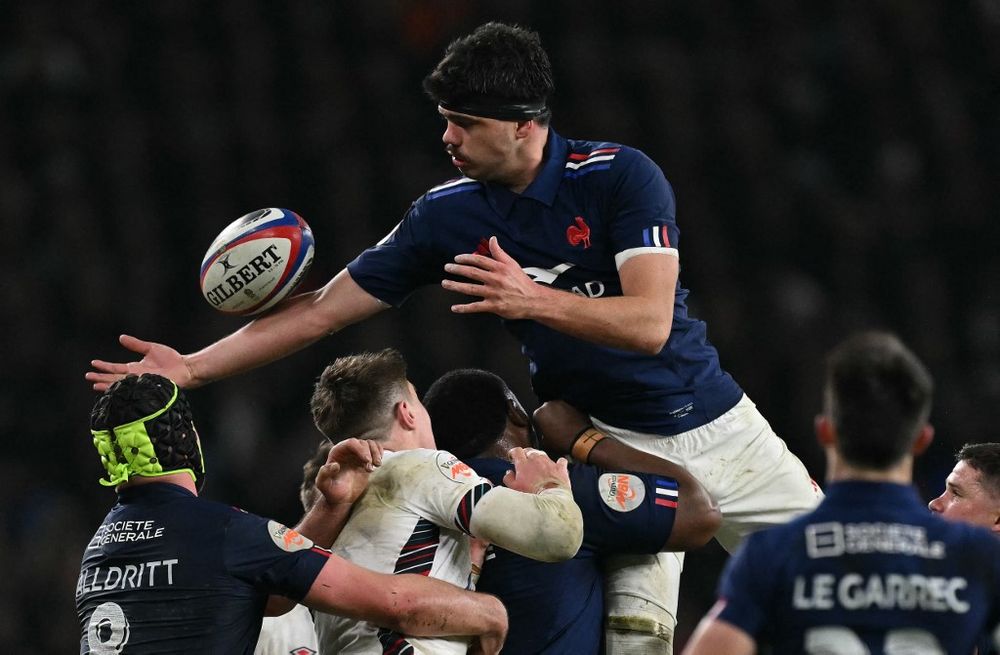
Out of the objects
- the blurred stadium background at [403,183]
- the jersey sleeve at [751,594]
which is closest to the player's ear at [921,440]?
the jersey sleeve at [751,594]

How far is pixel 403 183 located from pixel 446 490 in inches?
273

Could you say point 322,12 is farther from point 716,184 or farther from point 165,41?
point 716,184

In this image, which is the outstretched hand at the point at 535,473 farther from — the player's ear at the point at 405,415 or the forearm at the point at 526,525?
the player's ear at the point at 405,415

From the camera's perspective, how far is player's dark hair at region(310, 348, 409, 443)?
448 centimetres

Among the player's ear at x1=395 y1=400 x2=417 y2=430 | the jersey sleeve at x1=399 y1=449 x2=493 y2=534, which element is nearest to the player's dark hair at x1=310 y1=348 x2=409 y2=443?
the player's ear at x1=395 y1=400 x2=417 y2=430

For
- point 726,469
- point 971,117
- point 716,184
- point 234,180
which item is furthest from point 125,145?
point 726,469

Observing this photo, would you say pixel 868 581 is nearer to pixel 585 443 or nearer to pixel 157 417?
pixel 585 443

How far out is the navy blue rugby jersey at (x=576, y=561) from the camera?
453cm

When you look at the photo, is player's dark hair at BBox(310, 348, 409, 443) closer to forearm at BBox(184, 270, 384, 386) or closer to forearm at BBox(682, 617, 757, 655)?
forearm at BBox(184, 270, 384, 386)

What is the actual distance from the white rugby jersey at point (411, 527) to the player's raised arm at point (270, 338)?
966 mm

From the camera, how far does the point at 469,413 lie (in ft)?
15.8

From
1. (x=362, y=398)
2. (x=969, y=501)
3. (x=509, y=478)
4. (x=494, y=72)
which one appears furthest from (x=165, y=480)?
(x=969, y=501)

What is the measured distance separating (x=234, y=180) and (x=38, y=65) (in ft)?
6.52

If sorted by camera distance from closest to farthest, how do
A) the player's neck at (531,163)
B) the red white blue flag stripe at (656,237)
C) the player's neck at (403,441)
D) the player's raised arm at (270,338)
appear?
the player's neck at (403,441)
the red white blue flag stripe at (656,237)
the player's neck at (531,163)
the player's raised arm at (270,338)
